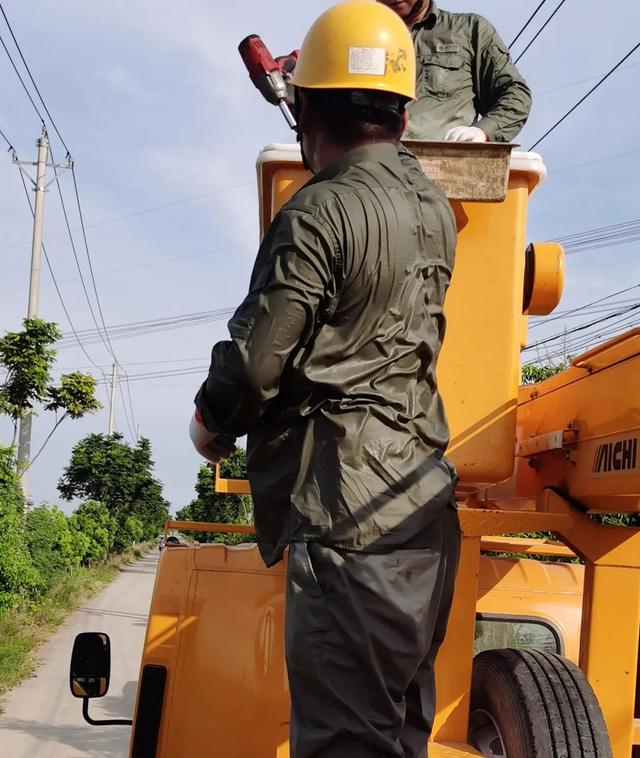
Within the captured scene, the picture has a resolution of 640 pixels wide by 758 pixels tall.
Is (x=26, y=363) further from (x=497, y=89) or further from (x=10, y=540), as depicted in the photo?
(x=497, y=89)

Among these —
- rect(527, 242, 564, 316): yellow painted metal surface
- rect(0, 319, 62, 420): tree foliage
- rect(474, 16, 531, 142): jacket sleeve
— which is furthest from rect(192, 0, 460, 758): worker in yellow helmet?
rect(0, 319, 62, 420): tree foliage

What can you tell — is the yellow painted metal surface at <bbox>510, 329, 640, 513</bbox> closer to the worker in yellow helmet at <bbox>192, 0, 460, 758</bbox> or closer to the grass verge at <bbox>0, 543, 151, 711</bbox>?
the worker in yellow helmet at <bbox>192, 0, 460, 758</bbox>

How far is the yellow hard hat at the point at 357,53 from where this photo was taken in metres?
1.80

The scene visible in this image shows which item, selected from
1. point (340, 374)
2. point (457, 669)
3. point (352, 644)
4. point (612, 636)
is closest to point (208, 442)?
point (340, 374)

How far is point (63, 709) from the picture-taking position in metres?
9.55

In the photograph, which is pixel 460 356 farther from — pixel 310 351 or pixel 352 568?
pixel 352 568

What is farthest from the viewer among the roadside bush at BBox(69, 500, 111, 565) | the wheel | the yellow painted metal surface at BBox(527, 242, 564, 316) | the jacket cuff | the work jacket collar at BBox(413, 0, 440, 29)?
the roadside bush at BBox(69, 500, 111, 565)

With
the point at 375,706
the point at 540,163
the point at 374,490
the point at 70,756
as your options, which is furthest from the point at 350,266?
the point at 70,756

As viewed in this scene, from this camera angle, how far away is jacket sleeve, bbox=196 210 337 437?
5.34 ft

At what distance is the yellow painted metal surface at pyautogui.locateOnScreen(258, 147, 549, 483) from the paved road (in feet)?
21.4

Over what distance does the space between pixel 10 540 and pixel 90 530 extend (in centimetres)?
1682

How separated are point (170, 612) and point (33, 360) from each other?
14185 millimetres

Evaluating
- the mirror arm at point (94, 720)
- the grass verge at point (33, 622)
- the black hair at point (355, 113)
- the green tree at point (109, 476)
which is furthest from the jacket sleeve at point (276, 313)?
the green tree at point (109, 476)

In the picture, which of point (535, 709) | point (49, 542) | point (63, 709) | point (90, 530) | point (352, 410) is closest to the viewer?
point (352, 410)
